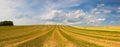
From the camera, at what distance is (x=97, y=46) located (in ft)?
58.6

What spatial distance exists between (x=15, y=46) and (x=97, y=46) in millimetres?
7383

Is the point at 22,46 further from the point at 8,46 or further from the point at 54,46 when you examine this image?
the point at 54,46

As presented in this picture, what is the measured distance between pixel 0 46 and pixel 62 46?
18.3 ft

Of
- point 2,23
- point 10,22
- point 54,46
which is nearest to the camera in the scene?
point 54,46

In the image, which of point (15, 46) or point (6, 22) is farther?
point (6, 22)

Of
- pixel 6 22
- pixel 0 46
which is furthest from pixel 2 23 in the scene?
pixel 0 46

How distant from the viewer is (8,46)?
17516 millimetres

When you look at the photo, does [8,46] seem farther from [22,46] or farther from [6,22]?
[6,22]

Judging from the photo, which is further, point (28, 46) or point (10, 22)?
point (10, 22)

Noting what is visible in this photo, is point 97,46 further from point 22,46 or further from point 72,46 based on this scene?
point 22,46

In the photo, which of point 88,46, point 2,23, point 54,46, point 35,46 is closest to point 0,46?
point 35,46

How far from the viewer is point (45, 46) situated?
17484mm

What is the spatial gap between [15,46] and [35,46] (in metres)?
1.77

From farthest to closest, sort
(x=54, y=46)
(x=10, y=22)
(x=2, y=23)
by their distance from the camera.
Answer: (x=10, y=22) < (x=2, y=23) < (x=54, y=46)
